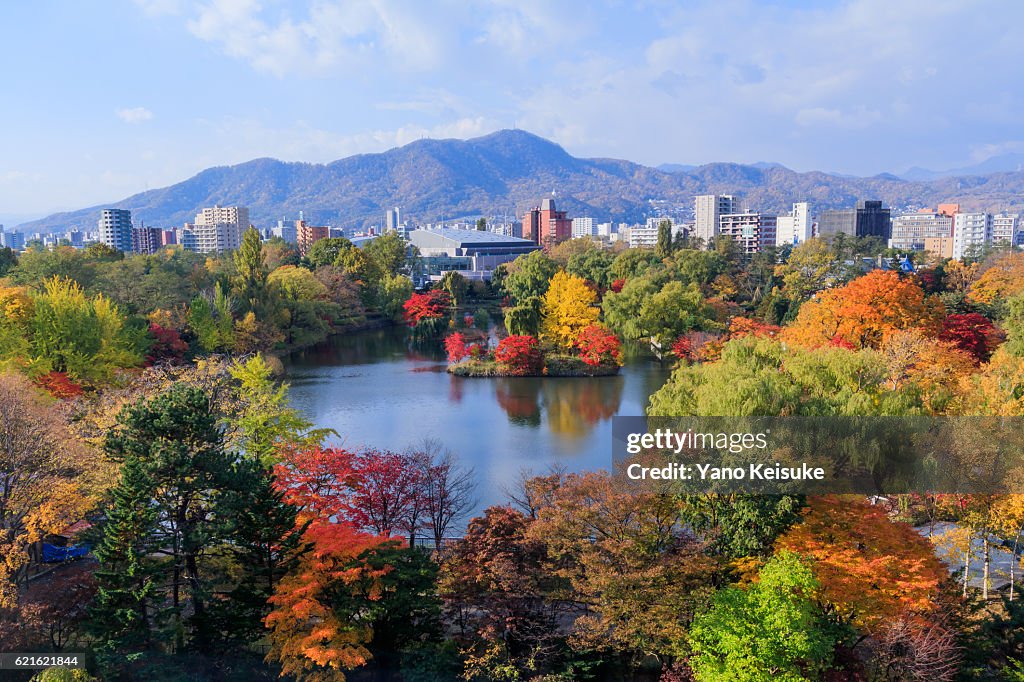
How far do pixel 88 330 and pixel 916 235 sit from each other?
96.5 meters

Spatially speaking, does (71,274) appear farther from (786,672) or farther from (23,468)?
(786,672)

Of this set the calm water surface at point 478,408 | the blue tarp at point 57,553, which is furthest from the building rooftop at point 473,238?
the blue tarp at point 57,553

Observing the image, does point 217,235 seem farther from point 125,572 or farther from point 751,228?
point 125,572

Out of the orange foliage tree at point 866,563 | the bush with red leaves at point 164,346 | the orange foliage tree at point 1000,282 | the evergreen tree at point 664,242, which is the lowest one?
the orange foliage tree at point 866,563

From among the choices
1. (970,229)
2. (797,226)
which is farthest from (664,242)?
(797,226)

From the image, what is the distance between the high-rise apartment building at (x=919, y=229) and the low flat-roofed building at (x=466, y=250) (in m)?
51.6

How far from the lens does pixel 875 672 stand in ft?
22.3

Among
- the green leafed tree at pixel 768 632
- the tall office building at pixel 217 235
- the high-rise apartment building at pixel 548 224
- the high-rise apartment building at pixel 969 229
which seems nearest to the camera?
the green leafed tree at pixel 768 632

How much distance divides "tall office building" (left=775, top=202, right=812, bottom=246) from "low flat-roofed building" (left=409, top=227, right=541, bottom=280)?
42.3m

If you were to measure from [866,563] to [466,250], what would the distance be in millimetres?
52701

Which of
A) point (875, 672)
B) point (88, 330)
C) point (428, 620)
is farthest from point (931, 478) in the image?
point (88, 330)

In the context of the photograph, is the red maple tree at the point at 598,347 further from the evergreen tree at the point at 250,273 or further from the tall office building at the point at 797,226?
the tall office building at the point at 797,226

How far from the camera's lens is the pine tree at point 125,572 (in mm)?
7066

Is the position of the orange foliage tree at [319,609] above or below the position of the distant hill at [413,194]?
below
